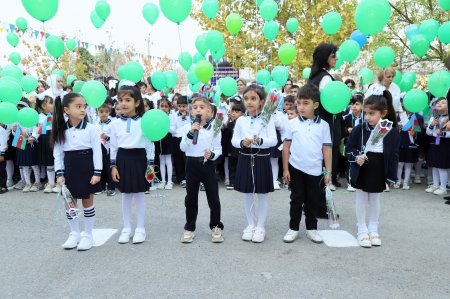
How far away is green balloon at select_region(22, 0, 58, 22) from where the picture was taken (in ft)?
12.7

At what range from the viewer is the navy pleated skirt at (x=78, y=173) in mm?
3766

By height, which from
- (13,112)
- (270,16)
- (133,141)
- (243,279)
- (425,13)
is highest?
(425,13)

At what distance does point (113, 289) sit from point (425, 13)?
1112 cm

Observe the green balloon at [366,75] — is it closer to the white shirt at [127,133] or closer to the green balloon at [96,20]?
the green balloon at [96,20]

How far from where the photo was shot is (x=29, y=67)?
21031mm

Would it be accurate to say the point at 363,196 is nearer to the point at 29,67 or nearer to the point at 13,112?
the point at 13,112

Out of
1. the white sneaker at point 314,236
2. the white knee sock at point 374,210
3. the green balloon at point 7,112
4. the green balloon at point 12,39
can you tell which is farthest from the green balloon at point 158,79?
the green balloon at point 12,39

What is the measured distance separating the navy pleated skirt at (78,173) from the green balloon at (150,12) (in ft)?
7.89

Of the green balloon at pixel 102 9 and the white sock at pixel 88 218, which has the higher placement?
the green balloon at pixel 102 9

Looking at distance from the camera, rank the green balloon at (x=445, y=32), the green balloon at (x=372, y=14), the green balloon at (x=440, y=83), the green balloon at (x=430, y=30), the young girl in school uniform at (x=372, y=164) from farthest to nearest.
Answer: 1. the green balloon at (x=430, y=30)
2. the green balloon at (x=445, y=32)
3. the green balloon at (x=440, y=83)
4. the green balloon at (x=372, y=14)
5. the young girl in school uniform at (x=372, y=164)

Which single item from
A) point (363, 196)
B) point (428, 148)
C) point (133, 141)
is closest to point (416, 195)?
point (428, 148)

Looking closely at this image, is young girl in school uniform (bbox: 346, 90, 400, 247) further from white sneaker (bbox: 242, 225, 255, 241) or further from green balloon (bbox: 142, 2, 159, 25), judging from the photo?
green balloon (bbox: 142, 2, 159, 25)

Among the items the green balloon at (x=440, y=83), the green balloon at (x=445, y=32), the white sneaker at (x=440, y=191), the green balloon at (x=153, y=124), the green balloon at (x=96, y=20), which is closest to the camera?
the green balloon at (x=153, y=124)

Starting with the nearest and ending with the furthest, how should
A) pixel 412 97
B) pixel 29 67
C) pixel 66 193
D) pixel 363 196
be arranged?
pixel 66 193 < pixel 363 196 < pixel 412 97 < pixel 29 67
